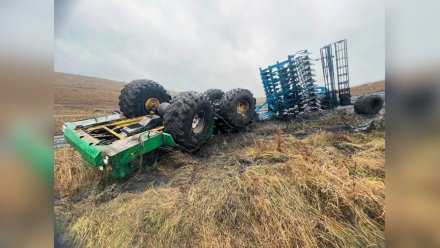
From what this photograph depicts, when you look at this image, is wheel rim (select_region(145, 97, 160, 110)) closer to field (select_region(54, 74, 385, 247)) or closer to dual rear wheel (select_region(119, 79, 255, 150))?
dual rear wheel (select_region(119, 79, 255, 150))

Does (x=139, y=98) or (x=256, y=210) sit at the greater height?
(x=139, y=98)

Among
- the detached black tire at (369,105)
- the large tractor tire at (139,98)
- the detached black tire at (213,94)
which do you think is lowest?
the detached black tire at (369,105)

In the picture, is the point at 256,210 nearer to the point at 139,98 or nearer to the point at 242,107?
the point at 139,98

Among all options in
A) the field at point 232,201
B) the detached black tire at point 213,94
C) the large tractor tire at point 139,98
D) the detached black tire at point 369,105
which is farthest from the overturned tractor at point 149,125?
the detached black tire at point 369,105

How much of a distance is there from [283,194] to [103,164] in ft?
5.67

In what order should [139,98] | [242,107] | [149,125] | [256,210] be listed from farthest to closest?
[242,107] < [139,98] < [149,125] < [256,210]

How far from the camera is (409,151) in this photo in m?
0.65

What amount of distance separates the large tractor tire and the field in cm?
119

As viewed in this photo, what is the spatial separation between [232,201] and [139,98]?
2.71m

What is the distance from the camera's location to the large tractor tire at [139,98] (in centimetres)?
392

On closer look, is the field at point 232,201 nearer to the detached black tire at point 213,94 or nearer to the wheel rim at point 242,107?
the wheel rim at point 242,107

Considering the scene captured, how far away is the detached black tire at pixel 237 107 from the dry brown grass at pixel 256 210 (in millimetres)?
1850

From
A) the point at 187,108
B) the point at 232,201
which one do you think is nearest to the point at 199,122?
the point at 187,108

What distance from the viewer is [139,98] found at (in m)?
3.96
